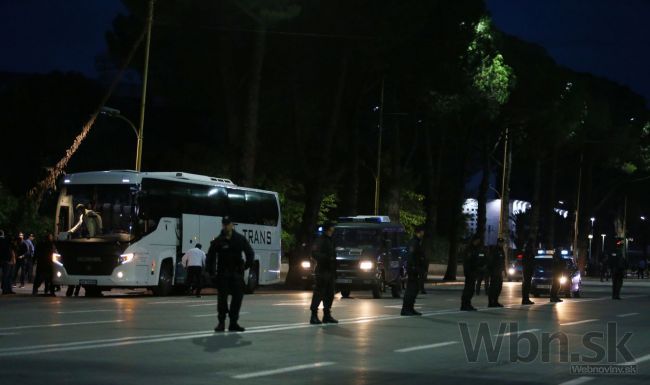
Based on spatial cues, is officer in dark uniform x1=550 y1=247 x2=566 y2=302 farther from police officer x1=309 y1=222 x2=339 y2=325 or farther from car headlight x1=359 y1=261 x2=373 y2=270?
police officer x1=309 y1=222 x2=339 y2=325

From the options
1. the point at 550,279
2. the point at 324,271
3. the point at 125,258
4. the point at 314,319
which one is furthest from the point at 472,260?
the point at 550,279

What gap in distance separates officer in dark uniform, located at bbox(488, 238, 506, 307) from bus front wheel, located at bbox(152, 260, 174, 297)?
976 centimetres

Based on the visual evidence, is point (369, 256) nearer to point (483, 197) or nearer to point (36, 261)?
point (36, 261)

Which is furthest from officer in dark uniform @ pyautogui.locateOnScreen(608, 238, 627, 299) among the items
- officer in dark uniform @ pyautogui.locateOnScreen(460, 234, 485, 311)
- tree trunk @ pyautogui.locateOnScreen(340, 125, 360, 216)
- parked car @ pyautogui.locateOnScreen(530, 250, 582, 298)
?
tree trunk @ pyautogui.locateOnScreen(340, 125, 360, 216)

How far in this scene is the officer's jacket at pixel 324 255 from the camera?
21.8 meters

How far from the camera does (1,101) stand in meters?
65.2

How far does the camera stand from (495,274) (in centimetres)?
3133

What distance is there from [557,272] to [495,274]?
6392mm

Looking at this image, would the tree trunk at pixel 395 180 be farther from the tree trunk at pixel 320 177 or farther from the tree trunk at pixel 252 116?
the tree trunk at pixel 252 116

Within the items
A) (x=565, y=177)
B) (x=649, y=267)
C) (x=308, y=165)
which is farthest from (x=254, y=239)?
(x=649, y=267)

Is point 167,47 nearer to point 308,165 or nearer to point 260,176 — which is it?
point 308,165

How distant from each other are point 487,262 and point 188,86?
62.7 ft

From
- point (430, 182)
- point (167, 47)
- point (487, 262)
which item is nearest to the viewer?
point (487, 262)

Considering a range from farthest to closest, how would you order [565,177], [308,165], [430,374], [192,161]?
[565,177]
[192,161]
[308,165]
[430,374]
